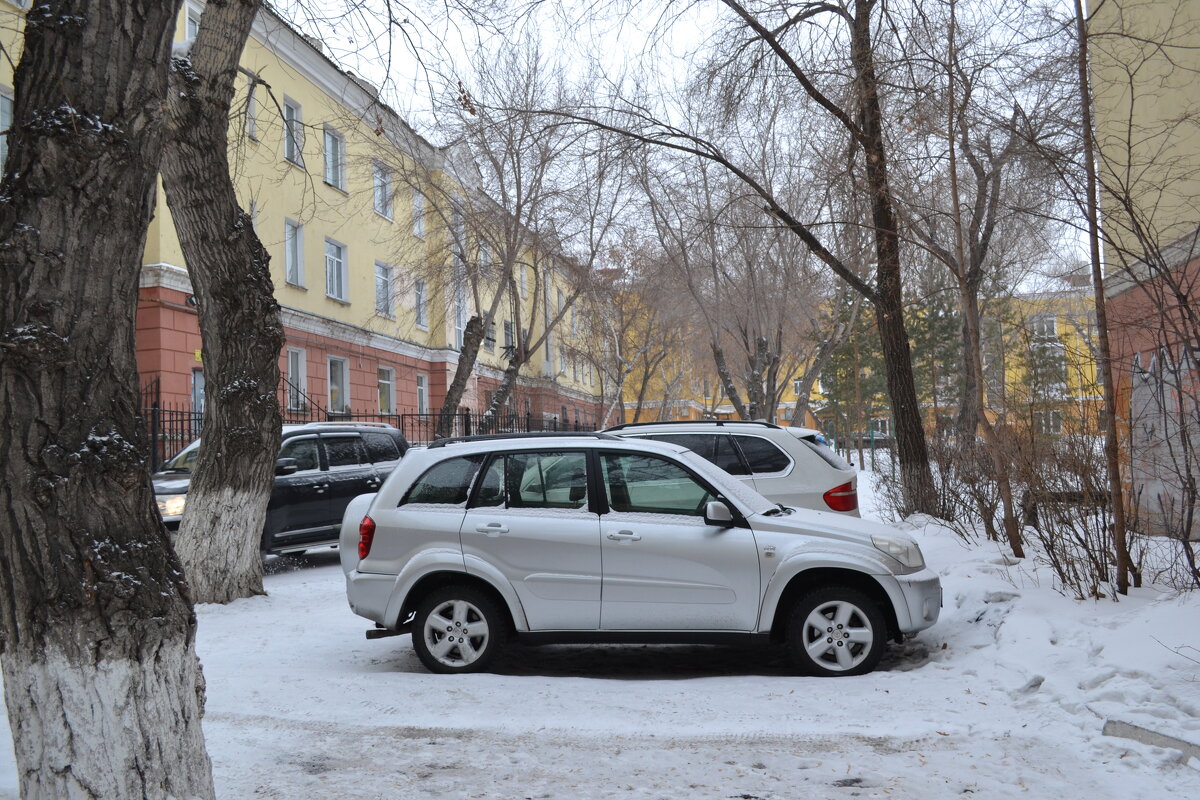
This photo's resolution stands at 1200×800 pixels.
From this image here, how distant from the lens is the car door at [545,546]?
6996mm

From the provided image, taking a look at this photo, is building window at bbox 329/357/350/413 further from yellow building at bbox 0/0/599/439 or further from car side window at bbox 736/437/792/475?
car side window at bbox 736/437/792/475

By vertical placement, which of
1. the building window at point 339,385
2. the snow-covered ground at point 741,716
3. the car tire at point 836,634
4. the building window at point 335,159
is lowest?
the snow-covered ground at point 741,716

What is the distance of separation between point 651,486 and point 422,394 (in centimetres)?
2990

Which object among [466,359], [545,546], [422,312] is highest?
[422,312]

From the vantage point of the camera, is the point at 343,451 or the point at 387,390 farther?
the point at 387,390

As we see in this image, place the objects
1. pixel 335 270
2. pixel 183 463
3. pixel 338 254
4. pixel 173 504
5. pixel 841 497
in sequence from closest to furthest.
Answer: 1. pixel 841 497
2. pixel 173 504
3. pixel 183 463
4. pixel 335 270
5. pixel 338 254

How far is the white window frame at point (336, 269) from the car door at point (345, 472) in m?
15.1

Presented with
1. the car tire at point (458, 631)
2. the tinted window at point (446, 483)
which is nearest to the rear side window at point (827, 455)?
the tinted window at point (446, 483)

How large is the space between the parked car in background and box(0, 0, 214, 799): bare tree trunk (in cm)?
651

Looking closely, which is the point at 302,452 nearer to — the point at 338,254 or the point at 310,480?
the point at 310,480

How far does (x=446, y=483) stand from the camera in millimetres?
7426

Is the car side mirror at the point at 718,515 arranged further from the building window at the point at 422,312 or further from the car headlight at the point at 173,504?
the building window at the point at 422,312

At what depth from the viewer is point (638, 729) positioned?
18.5ft

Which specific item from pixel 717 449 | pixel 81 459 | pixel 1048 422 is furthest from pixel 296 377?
pixel 81 459
